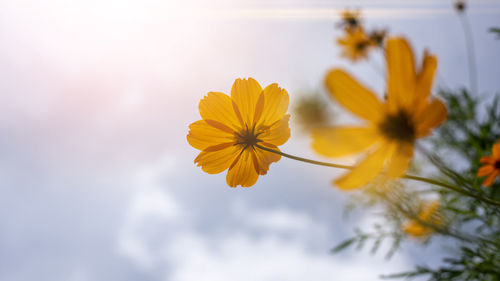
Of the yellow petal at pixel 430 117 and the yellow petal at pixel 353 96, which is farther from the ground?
the yellow petal at pixel 353 96

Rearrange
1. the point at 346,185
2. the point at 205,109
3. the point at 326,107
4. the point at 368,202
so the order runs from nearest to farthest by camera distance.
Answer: the point at 346,185
the point at 205,109
the point at 368,202
the point at 326,107

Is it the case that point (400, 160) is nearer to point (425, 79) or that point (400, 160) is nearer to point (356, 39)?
point (425, 79)

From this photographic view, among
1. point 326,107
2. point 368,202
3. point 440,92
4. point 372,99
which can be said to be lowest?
point 372,99

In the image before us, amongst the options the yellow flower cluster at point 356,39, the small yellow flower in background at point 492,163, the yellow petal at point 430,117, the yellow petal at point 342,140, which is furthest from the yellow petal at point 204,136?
the yellow flower cluster at point 356,39

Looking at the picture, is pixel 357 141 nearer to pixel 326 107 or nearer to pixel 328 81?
pixel 328 81

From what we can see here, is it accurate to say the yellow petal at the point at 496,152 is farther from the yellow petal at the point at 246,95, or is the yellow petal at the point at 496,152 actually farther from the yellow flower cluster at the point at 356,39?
the yellow flower cluster at the point at 356,39

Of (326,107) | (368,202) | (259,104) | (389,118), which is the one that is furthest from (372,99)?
(326,107)

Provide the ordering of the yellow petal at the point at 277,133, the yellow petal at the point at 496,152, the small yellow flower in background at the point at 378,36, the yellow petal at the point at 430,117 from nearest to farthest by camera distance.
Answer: the yellow petal at the point at 430,117 < the yellow petal at the point at 277,133 < the yellow petal at the point at 496,152 < the small yellow flower in background at the point at 378,36

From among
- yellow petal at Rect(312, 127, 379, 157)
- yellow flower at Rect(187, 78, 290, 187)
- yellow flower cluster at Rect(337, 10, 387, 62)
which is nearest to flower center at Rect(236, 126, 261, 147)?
yellow flower at Rect(187, 78, 290, 187)
